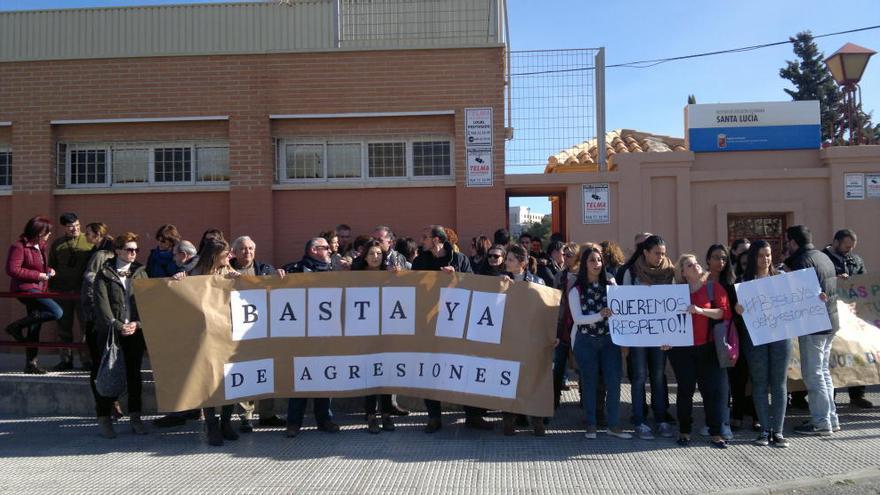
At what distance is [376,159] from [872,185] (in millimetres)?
7427

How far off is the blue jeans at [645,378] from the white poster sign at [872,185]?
5941mm

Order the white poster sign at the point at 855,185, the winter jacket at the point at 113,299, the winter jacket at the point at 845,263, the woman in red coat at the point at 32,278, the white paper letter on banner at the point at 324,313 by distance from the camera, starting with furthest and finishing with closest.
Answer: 1. the white poster sign at the point at 855,185
2. the woman in red coat at the point at 32,278
3. the winter jacket at the point at 845,263
4. the white paper letter on banner at the point at 324,313
5. the winter jacket at the point at 113,299

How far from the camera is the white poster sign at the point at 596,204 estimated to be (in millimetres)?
10328

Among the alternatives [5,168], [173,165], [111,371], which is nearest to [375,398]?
[111,371]

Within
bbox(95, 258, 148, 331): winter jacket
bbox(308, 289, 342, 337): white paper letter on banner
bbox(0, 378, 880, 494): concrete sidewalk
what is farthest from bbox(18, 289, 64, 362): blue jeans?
bbox(308, 289, 342, 337): white paper letter on banner

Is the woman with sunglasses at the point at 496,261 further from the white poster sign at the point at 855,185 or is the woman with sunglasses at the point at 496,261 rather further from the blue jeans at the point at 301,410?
the white poster sign at the point at 855,185

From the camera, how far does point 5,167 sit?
10812 millimetres

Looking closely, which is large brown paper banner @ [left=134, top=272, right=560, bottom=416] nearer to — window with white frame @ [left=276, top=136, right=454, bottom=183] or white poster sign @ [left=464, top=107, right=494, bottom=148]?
white poster sign @ [left=464, top=107, right=494, bottom=148]

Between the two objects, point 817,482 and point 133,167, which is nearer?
point 817,482

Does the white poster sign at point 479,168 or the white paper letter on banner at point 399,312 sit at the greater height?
the white poster sign at point 479,168

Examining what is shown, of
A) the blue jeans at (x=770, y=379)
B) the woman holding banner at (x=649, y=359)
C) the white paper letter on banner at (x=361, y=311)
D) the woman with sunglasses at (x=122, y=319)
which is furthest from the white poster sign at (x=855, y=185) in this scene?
the woman with sunglasses at (x=122, y=319)

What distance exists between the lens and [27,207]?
410 inches

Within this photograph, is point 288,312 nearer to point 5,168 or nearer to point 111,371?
point 111,371

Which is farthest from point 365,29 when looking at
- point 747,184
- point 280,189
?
point 747,184
